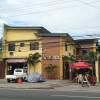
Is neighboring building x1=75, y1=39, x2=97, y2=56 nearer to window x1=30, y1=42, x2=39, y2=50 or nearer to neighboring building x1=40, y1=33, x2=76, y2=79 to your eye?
neighboring building x1=40, y1=33, x2=76, y2=79

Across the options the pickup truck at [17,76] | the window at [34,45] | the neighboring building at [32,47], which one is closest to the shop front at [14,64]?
the neighboring building at [32,47]

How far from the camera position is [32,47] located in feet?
188

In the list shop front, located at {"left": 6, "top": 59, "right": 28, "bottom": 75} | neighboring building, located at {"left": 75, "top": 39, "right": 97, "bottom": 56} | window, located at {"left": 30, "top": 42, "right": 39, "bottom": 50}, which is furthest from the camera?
neighboring building, located at {"left": 75, "top": 39, "right": 97, "bottom": 56}

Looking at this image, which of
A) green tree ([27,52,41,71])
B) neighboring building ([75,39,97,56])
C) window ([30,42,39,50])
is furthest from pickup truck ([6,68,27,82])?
neighboring building ([75,39,97,56])

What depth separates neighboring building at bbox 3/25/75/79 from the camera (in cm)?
5525

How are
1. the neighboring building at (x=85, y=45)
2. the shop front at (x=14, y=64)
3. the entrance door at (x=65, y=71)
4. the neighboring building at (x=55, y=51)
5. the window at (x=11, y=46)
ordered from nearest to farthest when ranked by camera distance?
the neighboring building at (x=55, y=51) < the entrance door at (x=65, y=71) < the shop front at (x=14, y=64) < the window at (x=11, y=46) < the neighboring building at (x=85, y=45)

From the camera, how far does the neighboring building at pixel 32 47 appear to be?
181 feet

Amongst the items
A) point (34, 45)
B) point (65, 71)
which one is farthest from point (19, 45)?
point (65, 71)

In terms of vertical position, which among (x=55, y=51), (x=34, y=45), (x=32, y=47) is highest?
(x=34, y=45)

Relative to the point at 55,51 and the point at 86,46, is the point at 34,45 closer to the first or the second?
the point at 55,51

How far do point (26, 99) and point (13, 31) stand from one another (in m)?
37.7

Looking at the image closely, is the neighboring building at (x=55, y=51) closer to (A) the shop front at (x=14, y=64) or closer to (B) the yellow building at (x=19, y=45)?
(B) the yellow building at (x=19, y=45)

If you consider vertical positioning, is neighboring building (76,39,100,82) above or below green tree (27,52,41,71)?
above

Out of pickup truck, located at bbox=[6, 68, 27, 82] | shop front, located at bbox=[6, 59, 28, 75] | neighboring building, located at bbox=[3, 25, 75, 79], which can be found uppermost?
neighboring building, located at bbox=[3, 25, 75, 79]
